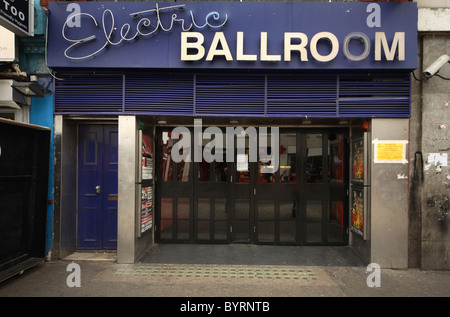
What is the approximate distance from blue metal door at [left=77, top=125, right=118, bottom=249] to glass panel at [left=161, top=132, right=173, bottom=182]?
110cm

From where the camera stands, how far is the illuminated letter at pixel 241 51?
5.64 meters

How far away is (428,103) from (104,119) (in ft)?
23.3

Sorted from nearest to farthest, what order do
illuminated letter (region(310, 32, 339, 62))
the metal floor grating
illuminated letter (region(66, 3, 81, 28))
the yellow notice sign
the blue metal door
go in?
the metal floor grating, illuminated letter (region(310, 32, 339, 62)), the yellow notice sign, illuminated letter (region(66, 3, 81, 28)), the blue metal door

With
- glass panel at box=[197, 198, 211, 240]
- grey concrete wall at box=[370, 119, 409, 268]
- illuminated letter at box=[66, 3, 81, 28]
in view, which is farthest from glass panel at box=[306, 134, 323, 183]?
illuminated letter at box=[66, 3, 81, 28]

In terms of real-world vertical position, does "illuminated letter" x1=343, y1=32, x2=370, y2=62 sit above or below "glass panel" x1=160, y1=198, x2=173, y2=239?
above

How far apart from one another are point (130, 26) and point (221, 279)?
17.7 ft

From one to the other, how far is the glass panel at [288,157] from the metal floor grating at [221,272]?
2165 mm

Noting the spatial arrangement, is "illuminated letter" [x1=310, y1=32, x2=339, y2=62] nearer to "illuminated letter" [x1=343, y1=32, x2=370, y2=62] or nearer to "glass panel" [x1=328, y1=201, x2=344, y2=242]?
"illuminated letter" [x1=343, y1=32, x2=370, y2=62]

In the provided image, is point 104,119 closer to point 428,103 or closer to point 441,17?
point 428,103

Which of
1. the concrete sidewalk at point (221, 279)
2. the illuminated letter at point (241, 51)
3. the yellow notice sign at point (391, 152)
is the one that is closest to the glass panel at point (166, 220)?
the concrete sidewalk at point (221, 279)

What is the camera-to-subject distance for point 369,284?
502 centimetres

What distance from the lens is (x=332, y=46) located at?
5637 millimetres

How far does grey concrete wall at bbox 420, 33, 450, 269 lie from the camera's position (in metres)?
5.71

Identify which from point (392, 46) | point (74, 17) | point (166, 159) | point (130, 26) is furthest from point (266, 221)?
point (74, 17)
